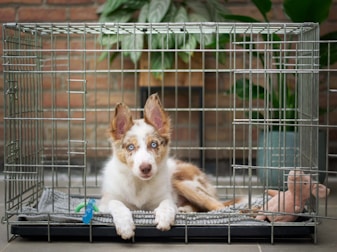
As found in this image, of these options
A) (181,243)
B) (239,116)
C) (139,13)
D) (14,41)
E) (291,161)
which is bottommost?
(181,243)

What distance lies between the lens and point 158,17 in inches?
144

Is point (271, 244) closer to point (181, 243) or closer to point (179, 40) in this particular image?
point (181, 243)

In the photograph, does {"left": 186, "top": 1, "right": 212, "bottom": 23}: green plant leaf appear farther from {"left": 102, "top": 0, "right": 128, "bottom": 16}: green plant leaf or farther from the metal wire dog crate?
{"left": 102, "top": 0, "right": 128, "bottom": 16}: green plant leaf

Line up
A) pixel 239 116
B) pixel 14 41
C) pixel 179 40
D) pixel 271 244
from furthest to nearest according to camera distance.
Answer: pixel 239 116, pixel 179 40, pixel 14 41, pixel 271 244

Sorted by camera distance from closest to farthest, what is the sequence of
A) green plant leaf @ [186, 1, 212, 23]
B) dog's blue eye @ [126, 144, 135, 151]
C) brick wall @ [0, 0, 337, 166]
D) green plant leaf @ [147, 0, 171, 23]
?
dog's blue eye @ [126, 144, 135, 151] < green plant leaf @ [147, 0, 171, 23] < green plant leaf @ [186, 1, 212, 23] < brick wall @ [0, 0, 337, 166]

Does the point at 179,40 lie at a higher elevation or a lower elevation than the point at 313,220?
higher

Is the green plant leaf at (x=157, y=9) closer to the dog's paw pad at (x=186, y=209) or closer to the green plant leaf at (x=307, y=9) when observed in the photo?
the green plant leaf at (x=307, y=9)

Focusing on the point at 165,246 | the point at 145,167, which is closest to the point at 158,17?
the point at 145,167

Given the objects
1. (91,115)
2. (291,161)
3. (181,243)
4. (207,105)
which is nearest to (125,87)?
(91,115)

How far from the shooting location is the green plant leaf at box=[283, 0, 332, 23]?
133 inches

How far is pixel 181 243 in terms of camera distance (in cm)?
246

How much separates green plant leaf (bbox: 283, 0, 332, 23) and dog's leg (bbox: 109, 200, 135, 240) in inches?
Result: 62.9

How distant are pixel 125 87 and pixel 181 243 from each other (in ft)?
6.03

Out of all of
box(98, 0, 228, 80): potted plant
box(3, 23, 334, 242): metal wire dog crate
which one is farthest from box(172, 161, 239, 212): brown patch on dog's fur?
box(98, 0, 228, 80): potted plant
